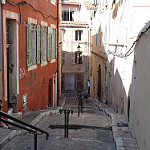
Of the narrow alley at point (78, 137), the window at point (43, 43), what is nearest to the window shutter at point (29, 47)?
the window at point (43, 43)

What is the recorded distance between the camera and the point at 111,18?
642 inches

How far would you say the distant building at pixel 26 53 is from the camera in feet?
27.5

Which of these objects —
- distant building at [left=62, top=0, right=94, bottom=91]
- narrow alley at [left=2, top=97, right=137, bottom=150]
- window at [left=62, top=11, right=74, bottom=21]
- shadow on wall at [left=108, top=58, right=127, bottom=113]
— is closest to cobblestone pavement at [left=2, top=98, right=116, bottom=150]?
narrow alley at [left=2, top=97, right=137, bottom=150]

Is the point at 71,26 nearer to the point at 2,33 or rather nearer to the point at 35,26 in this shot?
the point at 35,26

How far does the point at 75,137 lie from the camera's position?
Answer: 24.8ft

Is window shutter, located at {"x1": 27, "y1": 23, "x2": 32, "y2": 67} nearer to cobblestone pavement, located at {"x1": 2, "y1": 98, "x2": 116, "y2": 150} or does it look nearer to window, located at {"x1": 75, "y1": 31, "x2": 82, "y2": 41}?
cobblestone pavement, located at {"x1": 2, "y1": 98, "x2": 116, "y2": 150}

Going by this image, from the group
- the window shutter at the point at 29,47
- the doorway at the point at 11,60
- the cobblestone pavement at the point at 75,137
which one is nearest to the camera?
the cobblestone pavement at the point at 75,137

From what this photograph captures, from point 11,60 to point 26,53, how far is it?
1235mm

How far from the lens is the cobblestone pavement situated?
20.6 feet

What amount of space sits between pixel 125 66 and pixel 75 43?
2172cm

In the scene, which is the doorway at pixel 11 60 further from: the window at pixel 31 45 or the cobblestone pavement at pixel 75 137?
the window at pixel 31 45

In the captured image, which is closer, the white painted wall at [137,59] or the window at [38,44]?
the white painted wall at [137,59]

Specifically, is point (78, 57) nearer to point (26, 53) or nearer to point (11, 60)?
point (26, 53)

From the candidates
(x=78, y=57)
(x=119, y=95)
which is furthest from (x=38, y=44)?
(x=78, y=57)
